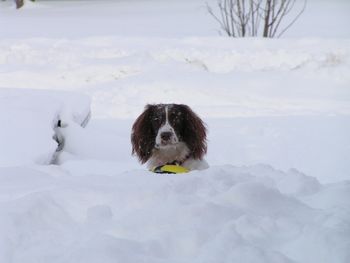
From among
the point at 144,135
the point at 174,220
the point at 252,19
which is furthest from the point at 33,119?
the point at 252,19

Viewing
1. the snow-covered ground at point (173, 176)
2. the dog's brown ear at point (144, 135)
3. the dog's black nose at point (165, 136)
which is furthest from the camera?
the dog's brown ear at point (144, 135)

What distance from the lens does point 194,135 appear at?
464 cm

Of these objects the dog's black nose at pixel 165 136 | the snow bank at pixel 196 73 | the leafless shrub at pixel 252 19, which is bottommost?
the snow bank at pixel 196 73

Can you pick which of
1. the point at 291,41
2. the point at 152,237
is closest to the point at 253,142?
A: the point at 152,237

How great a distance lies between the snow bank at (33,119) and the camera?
4.74m

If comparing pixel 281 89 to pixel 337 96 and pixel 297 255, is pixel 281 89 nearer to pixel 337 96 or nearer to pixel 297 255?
pixel 337 96

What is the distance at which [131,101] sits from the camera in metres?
8.41

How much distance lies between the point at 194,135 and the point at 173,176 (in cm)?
143

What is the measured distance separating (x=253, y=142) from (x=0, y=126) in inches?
109

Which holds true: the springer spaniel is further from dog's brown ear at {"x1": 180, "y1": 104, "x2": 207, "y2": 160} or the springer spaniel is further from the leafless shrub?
the leafless shrub

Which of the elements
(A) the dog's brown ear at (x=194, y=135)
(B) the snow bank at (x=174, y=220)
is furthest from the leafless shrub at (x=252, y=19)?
(B) the snow bank at (x=174, y=220)

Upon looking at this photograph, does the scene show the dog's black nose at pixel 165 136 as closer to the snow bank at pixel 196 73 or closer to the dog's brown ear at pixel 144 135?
the dog's brown ear at pixel 144 135

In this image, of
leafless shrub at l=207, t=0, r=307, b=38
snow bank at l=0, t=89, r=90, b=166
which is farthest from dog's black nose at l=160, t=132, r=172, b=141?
leafless shrub at l=207, t=0, r=307, b=38

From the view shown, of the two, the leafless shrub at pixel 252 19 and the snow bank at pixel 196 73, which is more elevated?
the leafless shrub at pixel 252 19
